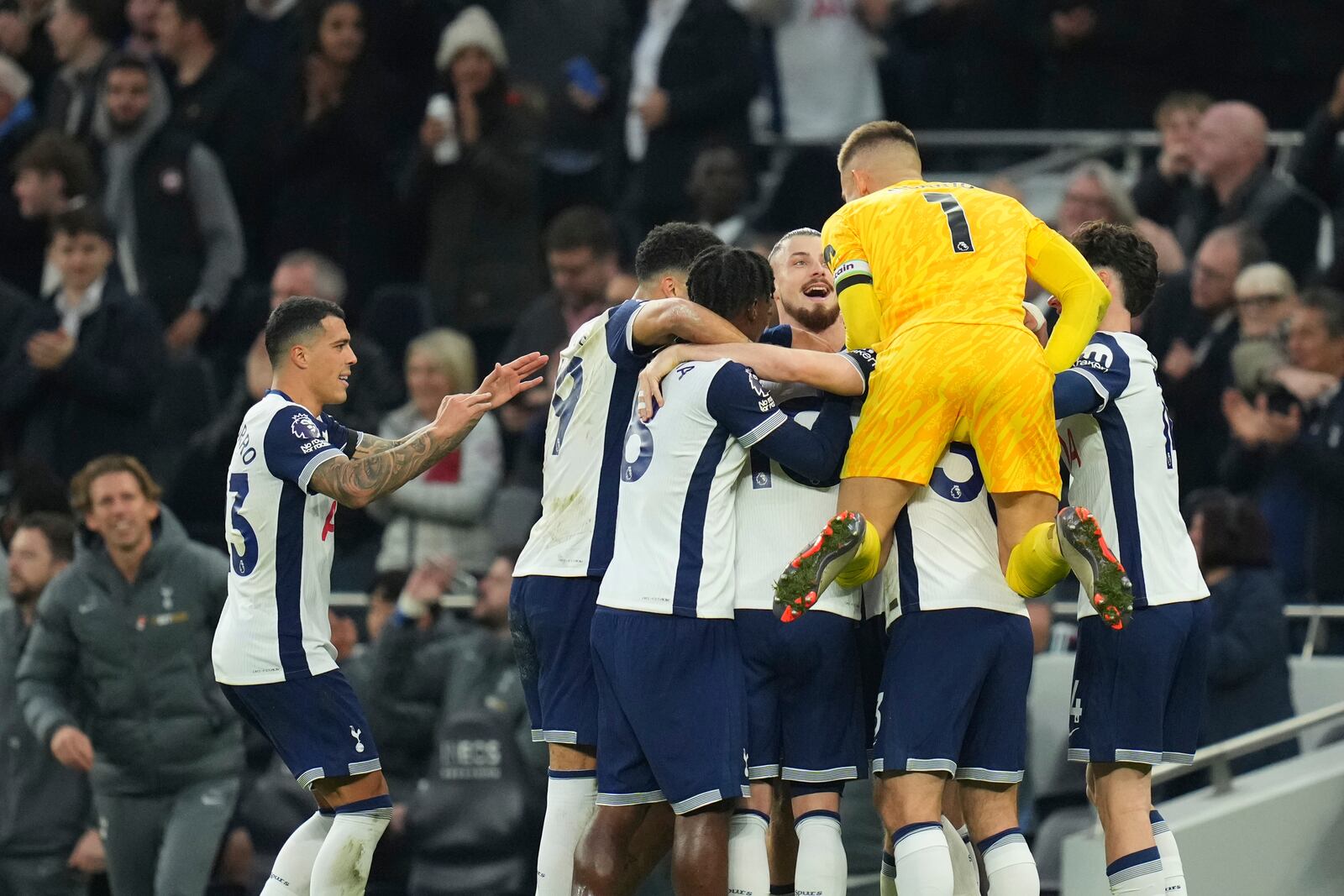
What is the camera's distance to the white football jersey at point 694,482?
687 centimetres

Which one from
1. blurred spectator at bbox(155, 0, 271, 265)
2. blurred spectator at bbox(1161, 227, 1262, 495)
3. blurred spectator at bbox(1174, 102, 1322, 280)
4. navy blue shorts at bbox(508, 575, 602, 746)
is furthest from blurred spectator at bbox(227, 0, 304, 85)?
navy blue shorts at bbox(508, 575, 602, 746)

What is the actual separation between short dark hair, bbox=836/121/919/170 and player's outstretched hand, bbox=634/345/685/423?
108cm

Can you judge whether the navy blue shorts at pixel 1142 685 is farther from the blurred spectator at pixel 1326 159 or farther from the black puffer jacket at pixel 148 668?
the blurred spectator at pixel 1326 159

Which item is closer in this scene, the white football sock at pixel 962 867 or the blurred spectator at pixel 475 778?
the white football sock at pixel 962 867

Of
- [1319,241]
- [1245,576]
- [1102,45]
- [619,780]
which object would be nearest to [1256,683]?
[1245,576]

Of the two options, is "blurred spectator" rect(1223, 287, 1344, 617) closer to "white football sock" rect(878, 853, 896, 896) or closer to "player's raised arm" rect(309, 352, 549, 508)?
"white football sock" rect(878, 853, 896, 896)

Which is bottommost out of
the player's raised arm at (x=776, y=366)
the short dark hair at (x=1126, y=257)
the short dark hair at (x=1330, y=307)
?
the player's raised arm at (x=776, y=366)

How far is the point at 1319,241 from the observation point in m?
12.0

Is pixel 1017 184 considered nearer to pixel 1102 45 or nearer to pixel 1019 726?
pixel 1102 45

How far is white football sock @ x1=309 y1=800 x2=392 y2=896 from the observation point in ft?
24.2

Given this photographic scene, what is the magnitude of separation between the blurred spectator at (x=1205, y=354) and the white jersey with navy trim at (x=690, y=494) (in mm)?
4493

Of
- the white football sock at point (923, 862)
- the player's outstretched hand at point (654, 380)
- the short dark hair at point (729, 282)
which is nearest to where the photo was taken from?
the white football sock at point (923, 862)

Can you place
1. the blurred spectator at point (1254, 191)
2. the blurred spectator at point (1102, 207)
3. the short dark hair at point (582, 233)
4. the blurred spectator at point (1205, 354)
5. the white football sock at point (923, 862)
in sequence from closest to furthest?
1. the white football sock at point (923, 862)
2. the blurred spectator at point (1205, 354)
3. the blurred spectator at point (1102, 207)
4. the short dark hair at point (582, 233)
5. the blurred spectator at point (1254, 191)

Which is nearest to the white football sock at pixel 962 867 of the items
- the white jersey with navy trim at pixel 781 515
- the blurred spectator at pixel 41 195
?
the white jersey with navy trim at pixel 781 515
